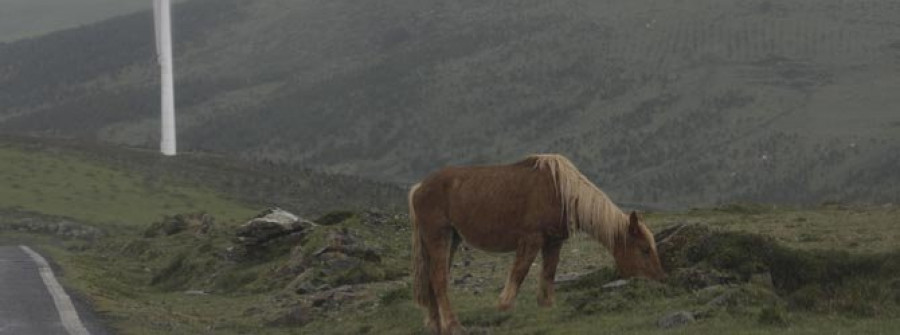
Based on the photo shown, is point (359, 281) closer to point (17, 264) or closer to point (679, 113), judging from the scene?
point (17, 264)

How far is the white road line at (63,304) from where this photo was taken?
63.1 ft

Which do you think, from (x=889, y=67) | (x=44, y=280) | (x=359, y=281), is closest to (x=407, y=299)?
(x=359, y=281)

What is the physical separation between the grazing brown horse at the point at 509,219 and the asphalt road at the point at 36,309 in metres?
5.58

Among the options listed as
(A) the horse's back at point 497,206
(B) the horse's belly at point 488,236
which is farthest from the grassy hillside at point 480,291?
(A) the horse's back at point 497,206

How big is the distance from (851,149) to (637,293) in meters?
124

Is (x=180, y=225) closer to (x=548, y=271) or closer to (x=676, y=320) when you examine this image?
(x=548, y=271)

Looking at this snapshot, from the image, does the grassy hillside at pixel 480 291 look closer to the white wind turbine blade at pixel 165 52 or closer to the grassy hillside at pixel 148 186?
the grassy hillside at pixel 148 186

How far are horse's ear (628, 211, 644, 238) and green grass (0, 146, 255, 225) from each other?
186ft

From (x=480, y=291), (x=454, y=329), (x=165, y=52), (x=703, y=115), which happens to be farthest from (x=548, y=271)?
(x=703, y=115)

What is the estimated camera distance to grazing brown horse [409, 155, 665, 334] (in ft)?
52.6

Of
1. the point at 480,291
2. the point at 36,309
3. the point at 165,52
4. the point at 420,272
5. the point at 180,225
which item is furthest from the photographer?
the point at 165,52

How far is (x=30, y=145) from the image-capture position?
95625 millimetres

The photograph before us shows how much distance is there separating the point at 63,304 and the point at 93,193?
56.5 meters

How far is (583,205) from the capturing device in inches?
635
